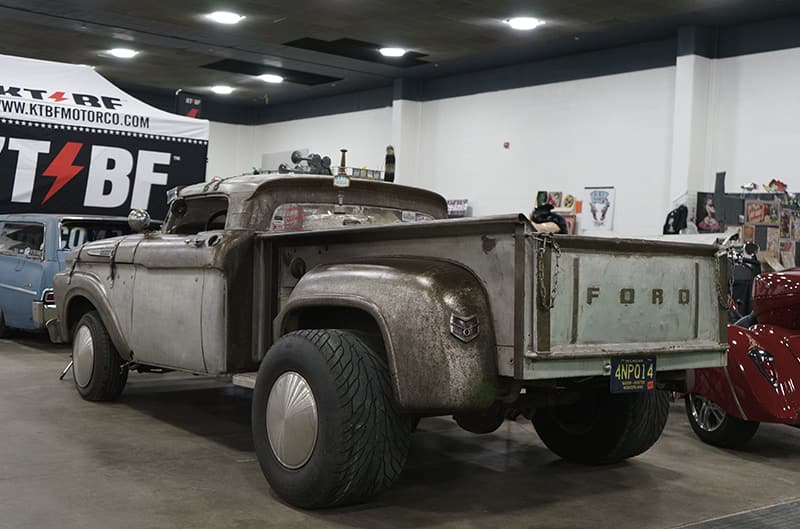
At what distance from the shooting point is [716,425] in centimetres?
604

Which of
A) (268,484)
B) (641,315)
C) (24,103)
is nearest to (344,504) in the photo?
(268,484)

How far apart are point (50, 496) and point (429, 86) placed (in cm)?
1578

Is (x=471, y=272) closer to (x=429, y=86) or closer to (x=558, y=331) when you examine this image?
(x=558, y=331)

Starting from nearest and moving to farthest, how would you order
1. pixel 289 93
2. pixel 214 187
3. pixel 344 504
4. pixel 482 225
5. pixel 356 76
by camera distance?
pixel 482 225 → pixel 344 504 → pixel 214 187 → pixel 356 76 → pixel 289 93

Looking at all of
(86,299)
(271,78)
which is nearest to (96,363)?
(86,299)

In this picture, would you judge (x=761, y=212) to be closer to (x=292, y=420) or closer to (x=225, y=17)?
(x=225, y=17)

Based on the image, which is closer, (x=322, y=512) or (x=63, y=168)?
(x=322, y=512)

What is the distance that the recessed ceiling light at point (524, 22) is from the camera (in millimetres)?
13414

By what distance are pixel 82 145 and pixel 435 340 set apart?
9424mm

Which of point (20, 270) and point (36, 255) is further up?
point (36, 255)

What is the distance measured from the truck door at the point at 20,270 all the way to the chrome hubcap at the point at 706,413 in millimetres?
6983

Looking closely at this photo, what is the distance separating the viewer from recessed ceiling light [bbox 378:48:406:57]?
16.0 meters

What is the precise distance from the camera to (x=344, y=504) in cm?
416

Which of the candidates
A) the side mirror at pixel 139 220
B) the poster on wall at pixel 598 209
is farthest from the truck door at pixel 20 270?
the poster on wall at pixel 598 209
